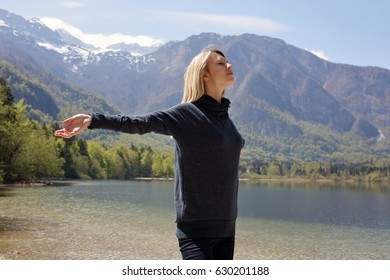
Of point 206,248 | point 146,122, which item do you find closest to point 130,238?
point 206,248

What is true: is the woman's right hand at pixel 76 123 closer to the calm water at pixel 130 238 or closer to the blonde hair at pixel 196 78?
the blonde hair at pixel 196 78

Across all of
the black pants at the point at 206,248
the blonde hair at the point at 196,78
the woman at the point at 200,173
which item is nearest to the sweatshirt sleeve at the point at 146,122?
the woman at the point at 200,173

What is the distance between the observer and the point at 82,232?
2627 cm

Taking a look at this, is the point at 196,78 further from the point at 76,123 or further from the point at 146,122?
the point at 76,123

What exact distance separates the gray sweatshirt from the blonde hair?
0.14 metres

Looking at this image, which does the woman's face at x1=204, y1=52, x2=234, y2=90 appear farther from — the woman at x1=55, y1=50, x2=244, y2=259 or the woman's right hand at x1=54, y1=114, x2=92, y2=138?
the woman's right hand at x1=54, y1=114, x2=92, y2=138

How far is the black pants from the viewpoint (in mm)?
3646

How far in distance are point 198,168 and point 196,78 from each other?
0.71 metres

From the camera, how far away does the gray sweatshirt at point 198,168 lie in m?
3.71

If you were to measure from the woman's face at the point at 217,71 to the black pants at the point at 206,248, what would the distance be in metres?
1.18

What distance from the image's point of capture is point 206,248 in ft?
12.1

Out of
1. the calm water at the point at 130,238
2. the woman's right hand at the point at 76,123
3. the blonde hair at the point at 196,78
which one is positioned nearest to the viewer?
the woman's right hand at the point at 76,123

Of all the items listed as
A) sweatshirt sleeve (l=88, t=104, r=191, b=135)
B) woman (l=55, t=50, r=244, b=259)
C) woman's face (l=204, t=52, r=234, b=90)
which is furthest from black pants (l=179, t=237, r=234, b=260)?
woman's face (l=204, t=52, r=234, b=90)

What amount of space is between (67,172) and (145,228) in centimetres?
8751
